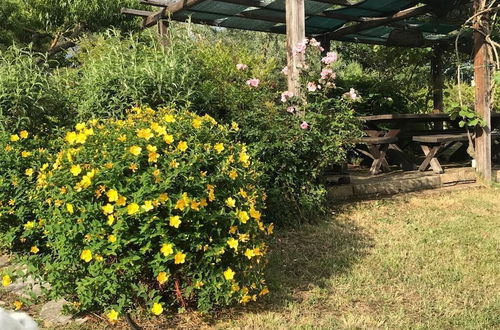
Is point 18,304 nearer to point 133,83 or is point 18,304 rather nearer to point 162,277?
point 162,277

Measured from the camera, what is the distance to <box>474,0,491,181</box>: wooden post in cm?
661

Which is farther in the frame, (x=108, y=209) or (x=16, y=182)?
(x=16, y=182)

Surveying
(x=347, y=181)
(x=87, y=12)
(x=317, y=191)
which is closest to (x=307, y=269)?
(x=317, y=191)

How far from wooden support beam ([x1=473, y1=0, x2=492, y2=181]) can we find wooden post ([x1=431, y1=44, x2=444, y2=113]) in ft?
14.1

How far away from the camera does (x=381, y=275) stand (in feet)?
11.2

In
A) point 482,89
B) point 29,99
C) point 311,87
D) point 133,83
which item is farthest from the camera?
point 482,89

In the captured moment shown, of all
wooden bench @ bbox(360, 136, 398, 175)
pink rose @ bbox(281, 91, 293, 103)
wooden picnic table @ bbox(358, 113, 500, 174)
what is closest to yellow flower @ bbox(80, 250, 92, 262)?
pink rose @ bbox(281, 91, 293, 103)

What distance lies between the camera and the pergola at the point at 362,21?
6.59 meters

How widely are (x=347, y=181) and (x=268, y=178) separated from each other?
1850mm

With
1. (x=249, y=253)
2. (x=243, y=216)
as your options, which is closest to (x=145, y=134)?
(x=243, y=216)

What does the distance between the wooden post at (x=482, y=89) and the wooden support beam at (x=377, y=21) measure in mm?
1310

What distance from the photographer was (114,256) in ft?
8.61

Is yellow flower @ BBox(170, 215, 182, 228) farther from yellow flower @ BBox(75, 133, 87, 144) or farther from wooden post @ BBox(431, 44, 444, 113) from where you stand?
wooden post @ BBox(431, 44, 444, 113)

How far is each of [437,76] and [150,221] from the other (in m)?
9.97
